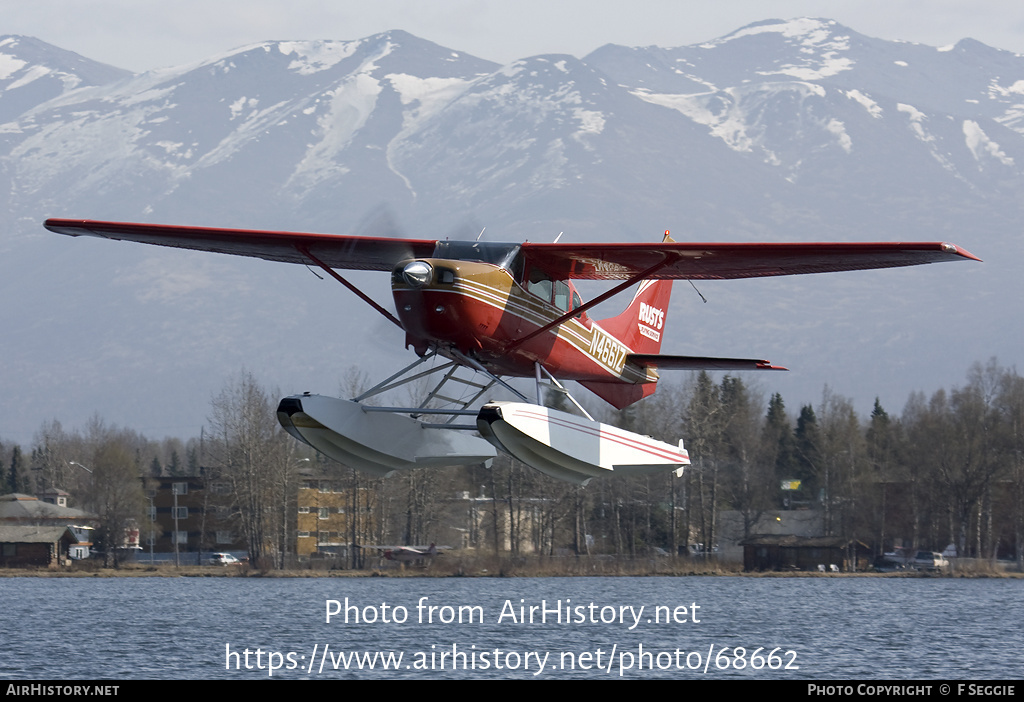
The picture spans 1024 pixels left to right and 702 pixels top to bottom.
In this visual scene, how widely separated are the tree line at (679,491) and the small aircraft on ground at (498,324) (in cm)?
4607

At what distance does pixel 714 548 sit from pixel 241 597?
2733 centimetres

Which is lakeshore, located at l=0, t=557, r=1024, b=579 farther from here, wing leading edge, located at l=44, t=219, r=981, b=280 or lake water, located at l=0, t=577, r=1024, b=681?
wing leading edge, located at l=44, t=219, r=981, b=280

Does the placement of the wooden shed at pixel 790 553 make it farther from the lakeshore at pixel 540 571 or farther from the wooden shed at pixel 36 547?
the wooden shed at pixel 36 547

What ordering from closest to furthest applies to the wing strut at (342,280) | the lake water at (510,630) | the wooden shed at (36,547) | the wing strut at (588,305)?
the wing strut at (588,305)
the wing strut at (342,280)
the lake water at (510,630)
the wooden shed at (36,547)

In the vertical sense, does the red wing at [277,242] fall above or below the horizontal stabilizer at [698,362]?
above

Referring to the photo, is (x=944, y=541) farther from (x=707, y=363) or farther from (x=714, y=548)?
(x=707, y=363)

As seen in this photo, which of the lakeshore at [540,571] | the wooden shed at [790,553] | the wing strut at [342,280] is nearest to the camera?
the wing strut at [342,280]

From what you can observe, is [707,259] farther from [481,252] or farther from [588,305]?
[481,252]

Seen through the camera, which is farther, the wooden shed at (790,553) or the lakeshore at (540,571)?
the wooden shed at (790,553)

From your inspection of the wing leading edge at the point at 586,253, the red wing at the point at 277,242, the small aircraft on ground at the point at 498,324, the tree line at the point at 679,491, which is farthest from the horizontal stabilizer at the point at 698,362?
the tree line at the point at 679,491

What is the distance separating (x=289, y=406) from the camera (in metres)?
16.4

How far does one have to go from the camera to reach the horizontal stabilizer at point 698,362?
19.1 m

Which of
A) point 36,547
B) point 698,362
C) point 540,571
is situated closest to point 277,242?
point 698,362

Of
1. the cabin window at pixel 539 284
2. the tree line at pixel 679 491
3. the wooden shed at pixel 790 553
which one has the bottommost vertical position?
the wooden shed at pixel 790 553
